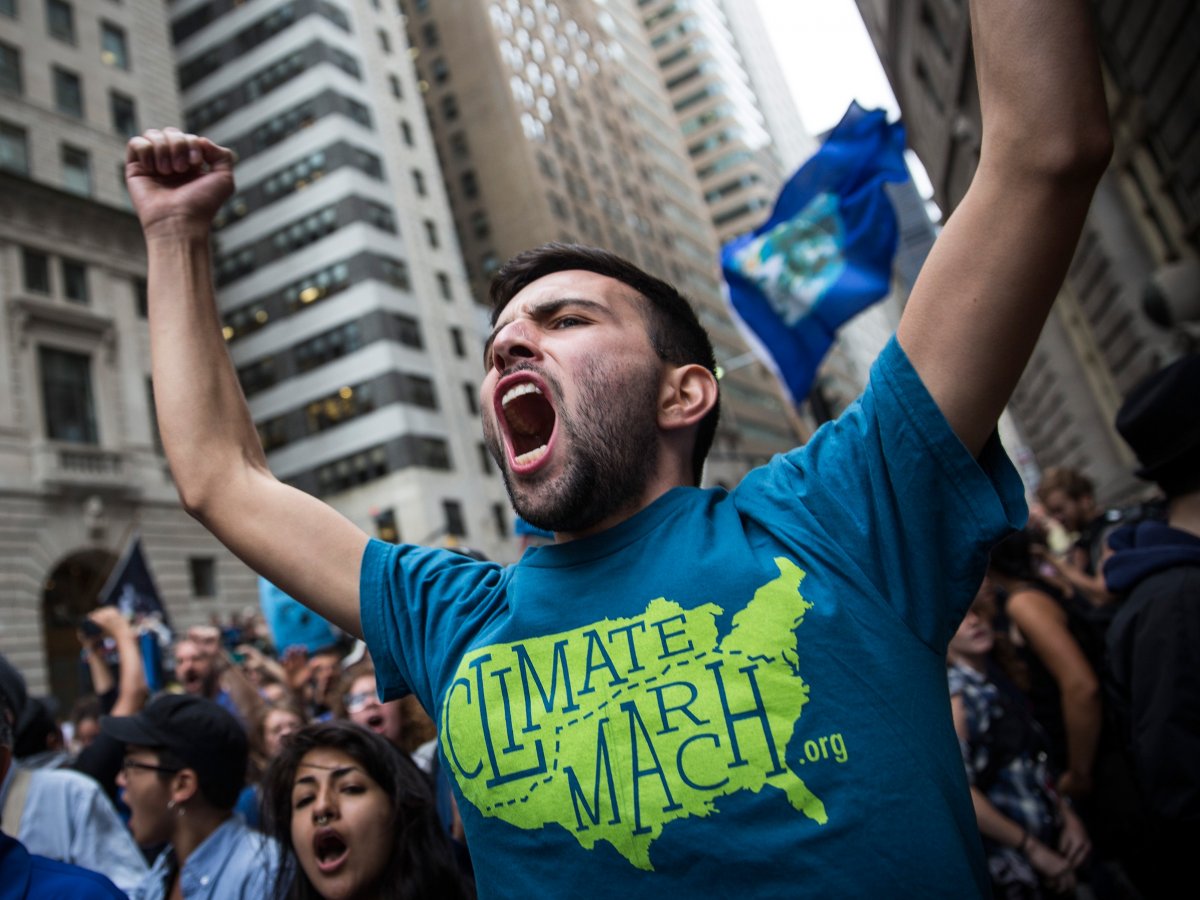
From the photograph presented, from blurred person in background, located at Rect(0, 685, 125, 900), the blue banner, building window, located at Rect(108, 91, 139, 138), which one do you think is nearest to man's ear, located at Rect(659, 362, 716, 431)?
blurred person in background, located at Rect(0, 685, 125, 900)

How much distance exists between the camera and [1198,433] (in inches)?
112

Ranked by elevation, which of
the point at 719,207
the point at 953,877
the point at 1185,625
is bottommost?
the point at 953,877

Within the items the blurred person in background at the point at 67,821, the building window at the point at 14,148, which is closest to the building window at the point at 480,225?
the building window at the point at 14,148

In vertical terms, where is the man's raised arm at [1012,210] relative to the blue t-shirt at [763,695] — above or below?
above

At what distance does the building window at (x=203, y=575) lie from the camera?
25594mm

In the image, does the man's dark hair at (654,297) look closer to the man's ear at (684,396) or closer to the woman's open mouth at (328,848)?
the man's ear at (684,396)

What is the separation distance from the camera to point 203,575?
25.9 meters

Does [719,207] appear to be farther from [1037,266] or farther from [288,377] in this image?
[1037,266]

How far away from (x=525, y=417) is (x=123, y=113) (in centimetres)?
3237

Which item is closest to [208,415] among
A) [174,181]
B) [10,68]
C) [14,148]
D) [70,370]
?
[174,181]

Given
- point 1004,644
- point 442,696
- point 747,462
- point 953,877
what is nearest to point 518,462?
point 442,696

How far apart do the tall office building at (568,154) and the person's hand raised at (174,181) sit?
46122 mm

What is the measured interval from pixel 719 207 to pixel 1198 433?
319 ft

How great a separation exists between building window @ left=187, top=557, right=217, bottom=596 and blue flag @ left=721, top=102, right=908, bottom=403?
71.5 feet
